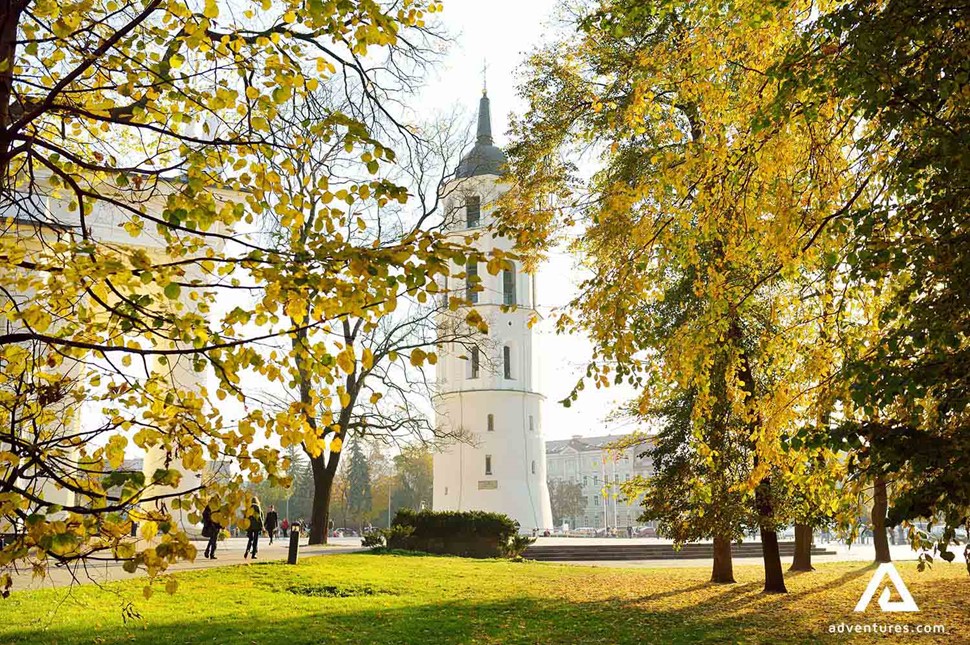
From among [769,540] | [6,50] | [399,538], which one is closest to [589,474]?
[399,538]

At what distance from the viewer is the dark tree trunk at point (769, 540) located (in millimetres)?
13117

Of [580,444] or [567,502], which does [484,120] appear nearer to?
[567,502]

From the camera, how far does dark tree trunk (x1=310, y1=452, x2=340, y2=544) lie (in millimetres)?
24781

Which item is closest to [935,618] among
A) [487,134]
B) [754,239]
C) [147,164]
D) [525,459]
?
[754,239]

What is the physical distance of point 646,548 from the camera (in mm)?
33312

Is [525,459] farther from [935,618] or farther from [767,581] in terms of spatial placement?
[935,618]

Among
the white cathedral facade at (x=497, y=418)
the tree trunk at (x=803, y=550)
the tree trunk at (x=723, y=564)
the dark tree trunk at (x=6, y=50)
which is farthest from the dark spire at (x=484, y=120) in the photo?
the dark tree trunk at (x=6, y=50)

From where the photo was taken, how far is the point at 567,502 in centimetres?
10625

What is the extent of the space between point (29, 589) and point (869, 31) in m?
12.4

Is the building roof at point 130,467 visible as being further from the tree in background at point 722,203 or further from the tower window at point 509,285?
the tower window at point 509,285

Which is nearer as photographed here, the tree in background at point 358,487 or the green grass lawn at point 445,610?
the green grass lawn at point 445,610

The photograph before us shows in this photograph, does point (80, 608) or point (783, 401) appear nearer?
point (783, 401)

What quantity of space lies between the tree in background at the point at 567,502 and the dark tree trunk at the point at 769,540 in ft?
305

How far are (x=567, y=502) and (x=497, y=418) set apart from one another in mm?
55512
